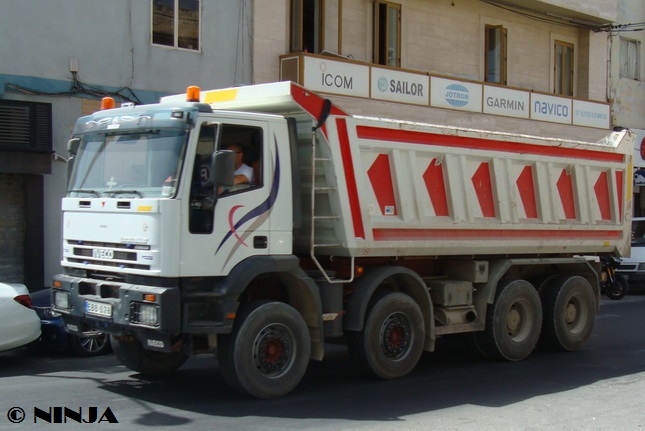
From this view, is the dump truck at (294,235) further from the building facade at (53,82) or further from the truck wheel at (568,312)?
the building facade at (53,82)

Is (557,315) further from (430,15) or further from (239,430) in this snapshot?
(430,15)

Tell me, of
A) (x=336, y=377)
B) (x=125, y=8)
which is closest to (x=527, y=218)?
(x=336, y=377)

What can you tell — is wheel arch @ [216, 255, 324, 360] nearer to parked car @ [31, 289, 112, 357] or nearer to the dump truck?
the dump truck

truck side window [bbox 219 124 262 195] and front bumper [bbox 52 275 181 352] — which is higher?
truck side window [bbox 219 124 262 195]

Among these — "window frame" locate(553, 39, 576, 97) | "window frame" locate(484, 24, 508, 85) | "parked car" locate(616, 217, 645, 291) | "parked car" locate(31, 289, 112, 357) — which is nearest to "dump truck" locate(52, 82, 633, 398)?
"parked car" locate(31, 289, 112, 357)

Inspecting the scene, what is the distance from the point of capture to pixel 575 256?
11.7 m

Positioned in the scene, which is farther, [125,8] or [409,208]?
[125,8]

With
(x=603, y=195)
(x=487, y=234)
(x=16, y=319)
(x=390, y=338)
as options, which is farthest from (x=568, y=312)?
(x=16, y=319)

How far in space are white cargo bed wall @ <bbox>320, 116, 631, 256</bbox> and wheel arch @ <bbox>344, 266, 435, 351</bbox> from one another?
236mm

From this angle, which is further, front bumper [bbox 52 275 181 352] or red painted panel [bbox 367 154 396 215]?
red painted panel [bbox 367 154 396 215]

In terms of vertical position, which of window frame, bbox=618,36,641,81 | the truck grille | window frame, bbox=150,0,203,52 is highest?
window frame, bbox=618,36,641,81

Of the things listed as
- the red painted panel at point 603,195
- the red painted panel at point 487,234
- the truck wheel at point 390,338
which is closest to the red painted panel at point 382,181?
the red painted panel at point 487,234

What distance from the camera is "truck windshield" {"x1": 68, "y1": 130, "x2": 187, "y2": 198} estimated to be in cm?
764

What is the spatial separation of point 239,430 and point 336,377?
2.66 meters
